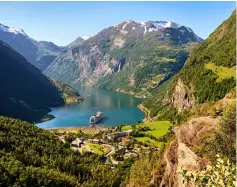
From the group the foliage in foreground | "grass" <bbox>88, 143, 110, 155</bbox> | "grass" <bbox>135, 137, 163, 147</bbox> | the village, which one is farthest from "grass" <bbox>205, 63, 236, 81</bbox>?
the foliage in foreground

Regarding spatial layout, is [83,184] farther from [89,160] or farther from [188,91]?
[188,91]

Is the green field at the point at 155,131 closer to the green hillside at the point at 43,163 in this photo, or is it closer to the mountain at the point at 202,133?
the mountain at the point at 202,133

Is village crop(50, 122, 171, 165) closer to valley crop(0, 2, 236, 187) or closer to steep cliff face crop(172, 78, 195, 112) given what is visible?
valley crop(0, 2, 236, 187)

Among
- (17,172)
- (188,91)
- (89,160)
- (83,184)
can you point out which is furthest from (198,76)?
(17,172)

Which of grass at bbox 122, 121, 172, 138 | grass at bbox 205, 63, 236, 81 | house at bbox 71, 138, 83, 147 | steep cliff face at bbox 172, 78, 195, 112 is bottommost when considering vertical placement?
house at bbox 71, 138, 83, 147

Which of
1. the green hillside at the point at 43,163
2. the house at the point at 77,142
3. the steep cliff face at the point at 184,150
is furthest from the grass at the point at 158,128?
the steep cliff face at the point at 184,150

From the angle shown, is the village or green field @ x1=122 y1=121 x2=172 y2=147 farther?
green field @ x1=122 y1=121 x2=172 y2=147
